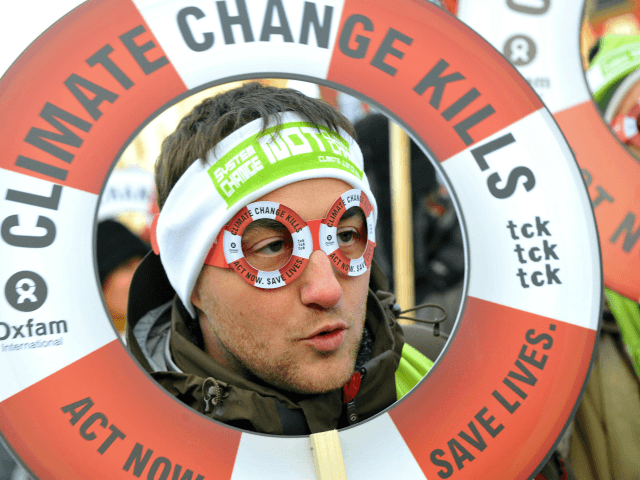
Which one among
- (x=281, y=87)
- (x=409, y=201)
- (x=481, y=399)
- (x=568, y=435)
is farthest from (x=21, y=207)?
(x=568, y=435)

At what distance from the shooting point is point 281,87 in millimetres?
897

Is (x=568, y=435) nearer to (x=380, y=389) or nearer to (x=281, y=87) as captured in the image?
(x=380, y=389)

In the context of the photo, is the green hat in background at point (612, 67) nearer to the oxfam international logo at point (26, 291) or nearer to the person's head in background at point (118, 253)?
the person's head in background at point (118, 253)

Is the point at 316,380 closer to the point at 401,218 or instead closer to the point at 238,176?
the point at 238,176

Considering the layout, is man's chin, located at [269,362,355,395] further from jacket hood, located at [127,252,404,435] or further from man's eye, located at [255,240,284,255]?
man's eye, located at [255,240,284,255]

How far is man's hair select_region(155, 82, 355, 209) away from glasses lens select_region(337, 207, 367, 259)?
0.16 meters

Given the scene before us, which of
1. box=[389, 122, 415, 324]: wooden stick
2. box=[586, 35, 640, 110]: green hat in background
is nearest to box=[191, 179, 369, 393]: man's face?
box=[389, 122, 415, 324]: wooden stick

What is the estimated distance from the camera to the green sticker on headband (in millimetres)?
795

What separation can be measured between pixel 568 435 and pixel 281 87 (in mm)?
1291

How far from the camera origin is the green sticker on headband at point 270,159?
80cm

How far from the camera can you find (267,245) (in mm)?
799

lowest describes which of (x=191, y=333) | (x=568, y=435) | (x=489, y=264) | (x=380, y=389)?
(x=568, y=435)

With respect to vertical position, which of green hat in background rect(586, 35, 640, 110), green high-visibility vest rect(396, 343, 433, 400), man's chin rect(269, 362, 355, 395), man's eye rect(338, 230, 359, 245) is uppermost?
green hat in background rect(586, 35, 640, 110)

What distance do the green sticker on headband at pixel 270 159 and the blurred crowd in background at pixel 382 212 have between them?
0.11m
